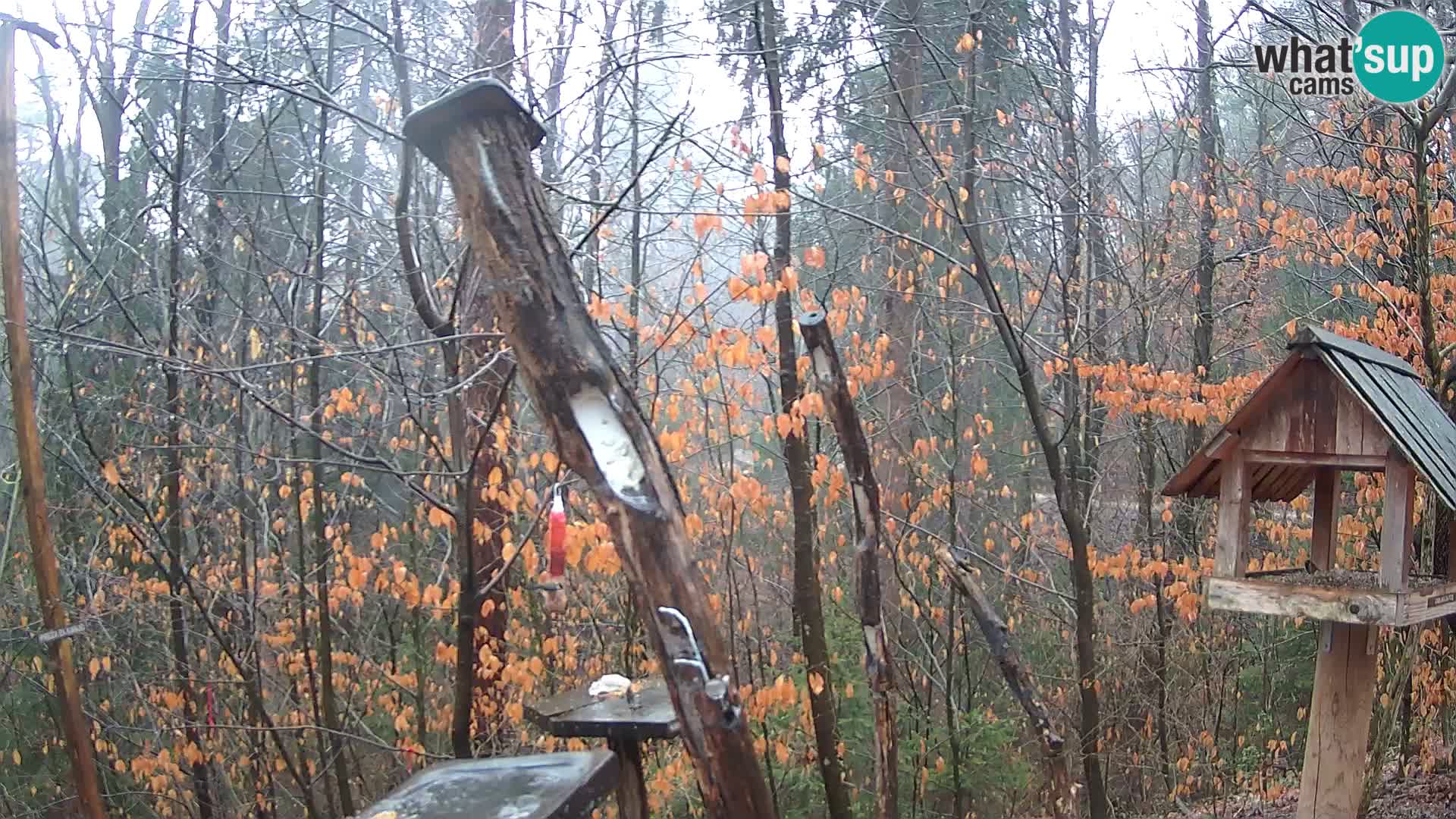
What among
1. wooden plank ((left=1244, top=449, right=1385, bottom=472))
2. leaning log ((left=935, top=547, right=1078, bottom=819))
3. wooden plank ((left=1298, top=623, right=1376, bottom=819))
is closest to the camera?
wooden plank ((left=1244, top=449, right=1385, bottom=472))

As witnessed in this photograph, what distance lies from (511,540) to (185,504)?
3.06 metres

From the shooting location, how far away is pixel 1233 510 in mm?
3826

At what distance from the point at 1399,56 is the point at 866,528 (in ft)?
13.5

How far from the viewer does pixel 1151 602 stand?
26.0 feet

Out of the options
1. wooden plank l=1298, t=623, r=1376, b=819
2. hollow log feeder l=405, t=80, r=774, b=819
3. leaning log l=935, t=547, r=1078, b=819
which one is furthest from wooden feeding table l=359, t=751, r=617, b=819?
wooden plank l=1298, t=623, r=1376, b=819

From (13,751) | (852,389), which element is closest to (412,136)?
(852,389)

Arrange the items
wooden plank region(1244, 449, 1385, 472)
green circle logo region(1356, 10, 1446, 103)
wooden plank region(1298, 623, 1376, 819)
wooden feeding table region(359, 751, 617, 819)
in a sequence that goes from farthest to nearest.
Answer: green circle logo region(1356, 10, 1446, 103) → wooden plank region(1298, 623, 1376, 819) → wooden plank region(1244, 449, 1385, 472) → wooden feeding table region(359, 751, 617, 819)

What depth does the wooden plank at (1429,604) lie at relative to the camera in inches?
135

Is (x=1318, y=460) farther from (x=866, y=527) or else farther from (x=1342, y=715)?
(x=866, y=527)

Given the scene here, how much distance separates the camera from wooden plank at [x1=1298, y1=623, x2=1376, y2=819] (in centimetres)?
390

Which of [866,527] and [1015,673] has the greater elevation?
[866,527]

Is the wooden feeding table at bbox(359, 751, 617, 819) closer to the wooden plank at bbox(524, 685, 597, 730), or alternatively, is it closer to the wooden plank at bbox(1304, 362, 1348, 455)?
the wooden plank at bbox(524, 685, 597, 730)

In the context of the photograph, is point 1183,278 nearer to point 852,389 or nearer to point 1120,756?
point 852,389

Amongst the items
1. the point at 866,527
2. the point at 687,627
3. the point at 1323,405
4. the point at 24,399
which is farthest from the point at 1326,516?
the point at 24,399
